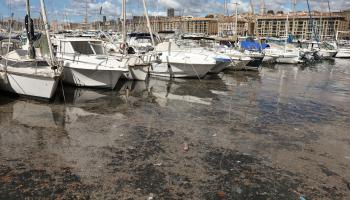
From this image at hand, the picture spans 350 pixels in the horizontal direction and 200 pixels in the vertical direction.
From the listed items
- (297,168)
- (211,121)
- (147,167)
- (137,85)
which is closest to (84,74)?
(137,85)

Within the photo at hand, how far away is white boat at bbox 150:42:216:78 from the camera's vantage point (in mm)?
19688

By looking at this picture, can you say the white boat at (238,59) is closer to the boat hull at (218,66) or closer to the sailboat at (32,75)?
the boat hull at (218,66)

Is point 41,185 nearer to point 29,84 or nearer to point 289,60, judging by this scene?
point 29,84

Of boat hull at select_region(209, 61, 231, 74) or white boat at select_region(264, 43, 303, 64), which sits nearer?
boat hull at select_region(209, 61, 231, 74)

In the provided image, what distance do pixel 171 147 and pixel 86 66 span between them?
8.27 metres

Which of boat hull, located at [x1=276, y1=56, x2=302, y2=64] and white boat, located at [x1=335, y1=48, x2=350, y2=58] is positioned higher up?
white boat, located at [x1=335, y1=48, x2=350, y2=58]

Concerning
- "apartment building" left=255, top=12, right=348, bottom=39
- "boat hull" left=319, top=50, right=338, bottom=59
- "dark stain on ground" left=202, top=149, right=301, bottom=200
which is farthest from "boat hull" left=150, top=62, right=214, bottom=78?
"apartment building" left=255, top=12, right=348, bottom=39

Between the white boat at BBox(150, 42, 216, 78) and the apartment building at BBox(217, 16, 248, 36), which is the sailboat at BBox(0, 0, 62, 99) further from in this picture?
the apartment building at BBox(217, 16, 248, 36)

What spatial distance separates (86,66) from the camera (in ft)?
49.9

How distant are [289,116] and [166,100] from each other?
514 centimetres

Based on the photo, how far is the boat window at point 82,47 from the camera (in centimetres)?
1654

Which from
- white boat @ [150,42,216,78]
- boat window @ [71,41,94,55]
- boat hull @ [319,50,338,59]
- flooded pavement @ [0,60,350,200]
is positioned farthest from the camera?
boat hull @ [319,50,338,59]

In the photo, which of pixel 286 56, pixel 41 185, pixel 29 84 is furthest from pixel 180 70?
pixel 286 56

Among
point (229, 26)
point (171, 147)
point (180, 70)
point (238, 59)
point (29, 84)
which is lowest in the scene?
point (171, 147)
